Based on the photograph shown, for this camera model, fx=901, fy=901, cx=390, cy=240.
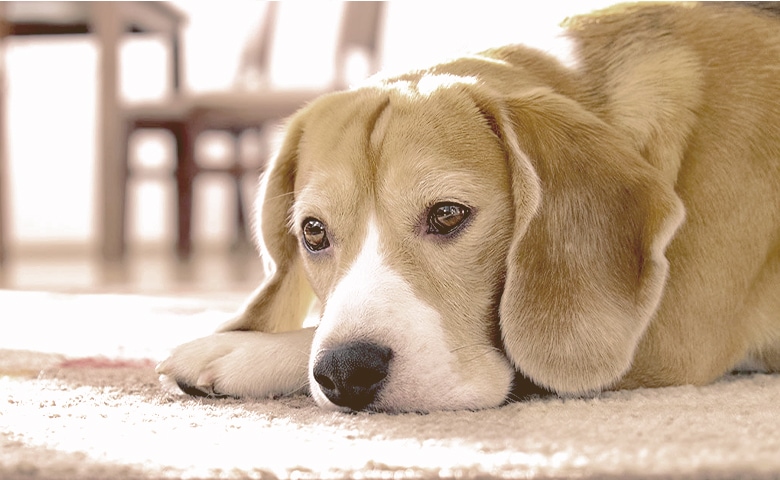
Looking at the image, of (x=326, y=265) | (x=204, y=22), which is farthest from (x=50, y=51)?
(x=326, y=265)

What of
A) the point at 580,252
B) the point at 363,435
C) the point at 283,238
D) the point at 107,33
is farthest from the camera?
the point at 107,33

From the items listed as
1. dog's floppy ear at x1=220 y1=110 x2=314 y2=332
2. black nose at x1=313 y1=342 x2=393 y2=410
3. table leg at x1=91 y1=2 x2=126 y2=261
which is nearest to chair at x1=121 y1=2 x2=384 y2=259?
table leg at x1=91 y1=2 x2=126 y2=261

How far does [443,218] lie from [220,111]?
429 cm

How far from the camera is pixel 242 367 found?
5.66ft

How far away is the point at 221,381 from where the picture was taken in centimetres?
171

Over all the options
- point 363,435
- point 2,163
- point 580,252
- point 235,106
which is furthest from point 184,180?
point 363,435

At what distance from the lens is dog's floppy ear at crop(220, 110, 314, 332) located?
2141 mm

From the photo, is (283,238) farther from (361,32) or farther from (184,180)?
(184,180)

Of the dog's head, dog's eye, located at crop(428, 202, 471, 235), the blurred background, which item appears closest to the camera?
the dog's head

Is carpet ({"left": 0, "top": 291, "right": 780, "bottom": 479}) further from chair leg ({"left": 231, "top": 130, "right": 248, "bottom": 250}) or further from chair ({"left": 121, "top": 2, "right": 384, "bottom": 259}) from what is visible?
chair leg ({"left": 231, "top": 130, "right": 248, "bottom": 250})

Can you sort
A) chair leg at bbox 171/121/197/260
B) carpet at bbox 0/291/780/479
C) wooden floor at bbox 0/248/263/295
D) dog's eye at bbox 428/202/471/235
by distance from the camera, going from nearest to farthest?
carpet at bbox 0/291/780/479, dog's eye at bbox 428/202/471/235, wooden floor at bbox 0/248/263/295, chair leg at bbox 171/121/197/260

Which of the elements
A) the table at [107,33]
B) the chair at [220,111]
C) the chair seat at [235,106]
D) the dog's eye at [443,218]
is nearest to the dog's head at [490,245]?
the dog's eye at [443,218]

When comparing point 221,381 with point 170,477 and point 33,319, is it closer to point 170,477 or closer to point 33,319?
point 170,477

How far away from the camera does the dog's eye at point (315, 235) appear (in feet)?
6.12
